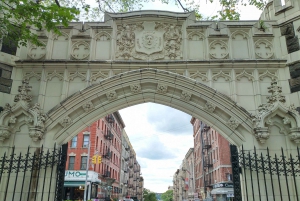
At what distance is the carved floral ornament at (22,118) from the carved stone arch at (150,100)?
286 millimetres

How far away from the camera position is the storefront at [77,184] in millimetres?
26531

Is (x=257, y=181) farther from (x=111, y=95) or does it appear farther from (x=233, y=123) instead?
(x=111, y=95)

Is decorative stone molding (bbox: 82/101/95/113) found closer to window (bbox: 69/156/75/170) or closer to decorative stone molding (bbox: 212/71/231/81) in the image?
decorative stone molding (bbox: 212/71/231/81)

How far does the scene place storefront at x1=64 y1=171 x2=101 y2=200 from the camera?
26531 mm

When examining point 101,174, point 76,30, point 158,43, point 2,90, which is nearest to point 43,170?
point 2,90

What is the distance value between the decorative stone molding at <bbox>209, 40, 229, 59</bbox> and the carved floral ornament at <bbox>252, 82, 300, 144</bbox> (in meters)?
1.59

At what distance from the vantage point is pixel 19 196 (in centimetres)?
621

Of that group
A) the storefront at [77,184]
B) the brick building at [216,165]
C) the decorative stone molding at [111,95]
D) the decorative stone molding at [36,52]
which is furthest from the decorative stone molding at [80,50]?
the brick building at [216,165]

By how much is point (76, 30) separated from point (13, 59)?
6.18ft

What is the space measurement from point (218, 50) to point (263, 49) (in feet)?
4.04

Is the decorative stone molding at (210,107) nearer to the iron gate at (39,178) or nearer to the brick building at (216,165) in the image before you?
the iron gate at (39,178)

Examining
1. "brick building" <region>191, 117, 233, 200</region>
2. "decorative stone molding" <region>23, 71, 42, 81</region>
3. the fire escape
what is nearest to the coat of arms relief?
"decorative stone molding" <region>23, 71, 42, 81</region>

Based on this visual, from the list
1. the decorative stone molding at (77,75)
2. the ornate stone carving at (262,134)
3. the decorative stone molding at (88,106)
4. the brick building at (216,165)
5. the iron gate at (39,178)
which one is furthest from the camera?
the brick building at (216,165)

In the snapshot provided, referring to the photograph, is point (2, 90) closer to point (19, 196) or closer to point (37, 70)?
point (37, 70)
